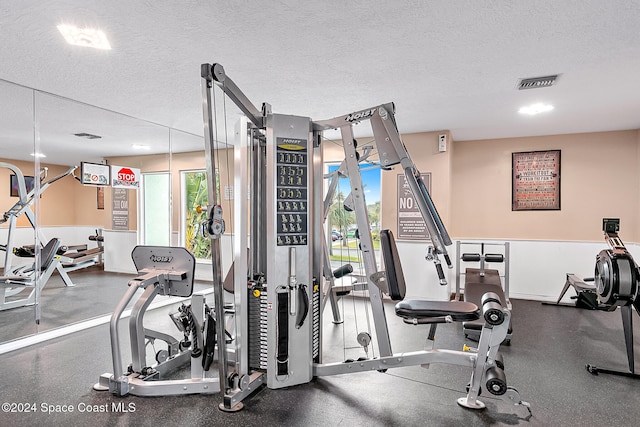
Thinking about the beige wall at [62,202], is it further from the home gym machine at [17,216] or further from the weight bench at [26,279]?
the weight bench at [26,279]

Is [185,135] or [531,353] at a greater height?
[185,135]

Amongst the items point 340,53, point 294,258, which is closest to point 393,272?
point 294,258

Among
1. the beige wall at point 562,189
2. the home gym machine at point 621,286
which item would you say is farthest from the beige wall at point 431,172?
the home gym machine at point 621,286

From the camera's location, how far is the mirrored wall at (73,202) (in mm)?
3459

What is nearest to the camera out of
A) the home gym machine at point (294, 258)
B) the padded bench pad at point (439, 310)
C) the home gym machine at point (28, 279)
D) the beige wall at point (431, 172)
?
the padded bench pad at point (439, 310)

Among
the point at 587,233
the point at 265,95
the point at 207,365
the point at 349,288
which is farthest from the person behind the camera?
the point at 587,233

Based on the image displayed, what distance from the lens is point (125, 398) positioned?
7.58ft

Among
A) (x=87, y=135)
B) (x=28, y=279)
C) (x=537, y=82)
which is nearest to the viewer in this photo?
(x=537, y=82)

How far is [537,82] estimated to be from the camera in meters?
3.01

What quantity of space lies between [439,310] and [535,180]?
386 centimetres

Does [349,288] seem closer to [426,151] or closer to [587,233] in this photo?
[426,151]

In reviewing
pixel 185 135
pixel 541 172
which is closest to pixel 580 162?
pixel 541 172

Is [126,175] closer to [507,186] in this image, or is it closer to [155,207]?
[155,207]

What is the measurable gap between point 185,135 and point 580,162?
5436mm
